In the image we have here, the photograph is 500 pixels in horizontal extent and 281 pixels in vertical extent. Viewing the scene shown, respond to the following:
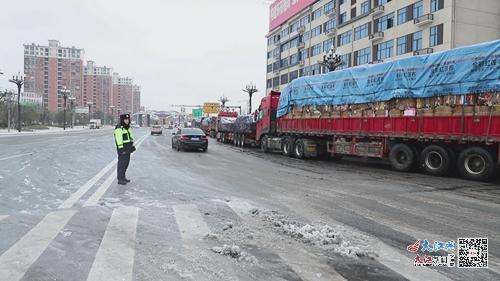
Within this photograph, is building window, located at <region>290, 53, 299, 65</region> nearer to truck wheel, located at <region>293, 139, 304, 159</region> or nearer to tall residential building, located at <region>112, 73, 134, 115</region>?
truck wheel, located at <region>293, 139, 304, 159</region>

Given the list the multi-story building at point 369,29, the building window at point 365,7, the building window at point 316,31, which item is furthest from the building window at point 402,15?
the building window at point 316,31

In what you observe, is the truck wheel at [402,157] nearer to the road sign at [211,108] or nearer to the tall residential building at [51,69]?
the road sign at [211,108]

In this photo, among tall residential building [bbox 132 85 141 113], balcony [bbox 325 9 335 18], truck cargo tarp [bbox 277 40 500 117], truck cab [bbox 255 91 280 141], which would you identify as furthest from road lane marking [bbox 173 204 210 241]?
tall residential building [bbox 132 85 141 113]

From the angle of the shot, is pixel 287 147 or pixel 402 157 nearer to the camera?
pixel 402 157

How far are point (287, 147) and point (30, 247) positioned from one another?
62.4ft

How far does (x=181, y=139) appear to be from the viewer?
26.0 metres

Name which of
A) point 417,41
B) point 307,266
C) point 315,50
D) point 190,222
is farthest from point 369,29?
point 307,266

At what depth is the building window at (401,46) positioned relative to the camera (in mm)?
49188

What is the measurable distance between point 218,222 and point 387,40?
1962 inches

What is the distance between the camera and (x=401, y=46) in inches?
1962

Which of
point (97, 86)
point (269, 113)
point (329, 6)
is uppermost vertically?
point (329, 6)

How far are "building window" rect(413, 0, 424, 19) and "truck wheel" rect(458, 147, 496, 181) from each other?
121 feet

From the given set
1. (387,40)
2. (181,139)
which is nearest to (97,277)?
(181,139)

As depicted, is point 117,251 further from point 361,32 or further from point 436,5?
point 361,32
